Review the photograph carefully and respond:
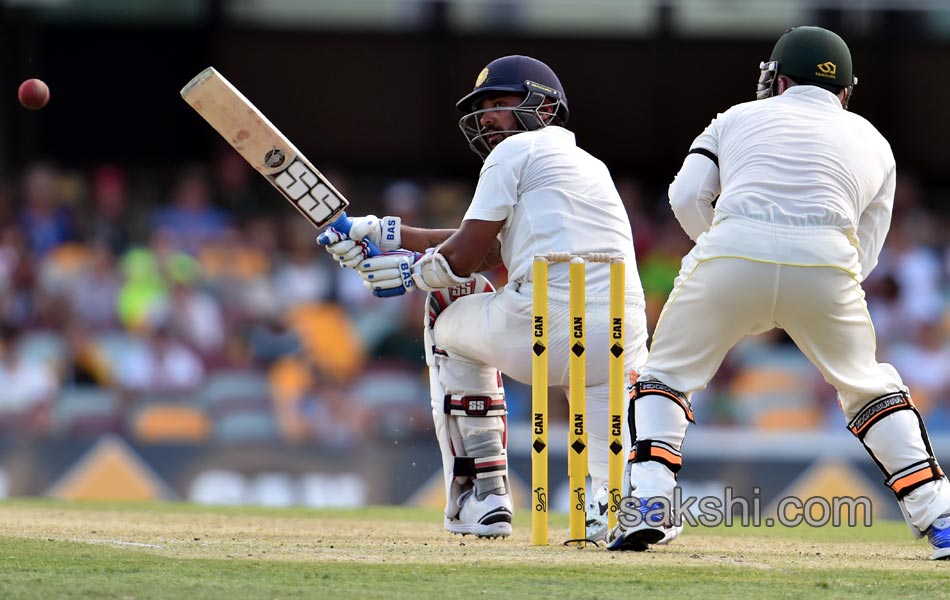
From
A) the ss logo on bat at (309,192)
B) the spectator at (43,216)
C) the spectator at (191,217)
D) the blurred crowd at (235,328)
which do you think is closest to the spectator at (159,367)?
the blurred crowd at (235,328)

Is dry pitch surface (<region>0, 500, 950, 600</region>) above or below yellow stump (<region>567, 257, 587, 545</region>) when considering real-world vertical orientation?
below

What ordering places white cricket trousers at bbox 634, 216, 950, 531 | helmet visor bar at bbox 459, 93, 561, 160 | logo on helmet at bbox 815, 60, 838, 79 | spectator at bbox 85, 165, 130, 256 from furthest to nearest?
spectator at bbox 85, 165, 130, 256
helmet visor bar at bbox 459, 93, 561, 160
logo on helmet at bbox 815, 60, 838, 79
white cricket trousers at bbox 634, 216, 950, 531

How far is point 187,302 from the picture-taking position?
10.2 metres

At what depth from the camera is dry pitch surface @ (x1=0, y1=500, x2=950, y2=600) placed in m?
3.52

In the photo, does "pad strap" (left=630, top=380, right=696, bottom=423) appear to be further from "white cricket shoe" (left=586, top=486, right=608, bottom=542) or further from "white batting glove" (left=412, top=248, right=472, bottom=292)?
"white batting glove" (left=412, top=248, right=472, bottom=292)

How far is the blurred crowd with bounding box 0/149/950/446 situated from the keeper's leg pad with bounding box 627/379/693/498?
4685 mm

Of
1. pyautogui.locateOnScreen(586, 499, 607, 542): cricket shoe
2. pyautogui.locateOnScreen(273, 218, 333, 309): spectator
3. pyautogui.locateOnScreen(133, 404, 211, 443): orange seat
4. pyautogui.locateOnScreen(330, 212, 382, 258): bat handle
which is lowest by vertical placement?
pyautogui.locateOnScreen(586, 499, 607, 542): cricket shoe

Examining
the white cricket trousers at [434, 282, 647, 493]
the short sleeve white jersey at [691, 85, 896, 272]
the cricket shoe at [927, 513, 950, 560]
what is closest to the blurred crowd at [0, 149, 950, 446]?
the white cricket trousers at [434, 282, 647, 493]

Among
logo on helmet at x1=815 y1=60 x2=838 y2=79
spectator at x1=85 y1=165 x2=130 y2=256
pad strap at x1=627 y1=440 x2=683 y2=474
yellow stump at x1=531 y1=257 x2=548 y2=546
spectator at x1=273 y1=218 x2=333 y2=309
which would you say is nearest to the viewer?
pad strap at x1=627 y1=440 x2=683 y2=474

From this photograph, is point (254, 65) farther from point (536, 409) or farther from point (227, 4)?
point (536, 409)

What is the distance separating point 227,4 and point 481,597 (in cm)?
1004

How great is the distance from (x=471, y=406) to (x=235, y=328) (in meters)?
5.24

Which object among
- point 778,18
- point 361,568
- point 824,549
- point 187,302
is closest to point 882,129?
point 778,18

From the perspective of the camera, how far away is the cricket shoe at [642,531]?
14.0 feet
